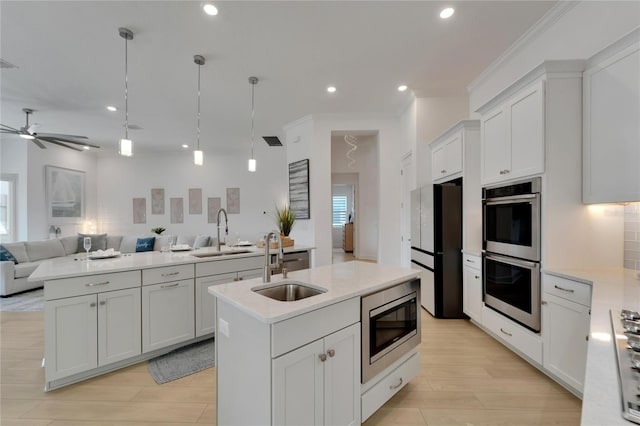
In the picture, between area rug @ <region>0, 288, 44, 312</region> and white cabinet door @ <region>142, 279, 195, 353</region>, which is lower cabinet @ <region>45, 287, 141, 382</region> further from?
area rug @ <region>0, 288, 44, 312</region>

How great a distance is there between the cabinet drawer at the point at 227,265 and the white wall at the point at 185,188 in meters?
4.06

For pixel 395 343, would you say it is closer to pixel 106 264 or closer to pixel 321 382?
pixel 321 382

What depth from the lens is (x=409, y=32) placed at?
2.57 meters

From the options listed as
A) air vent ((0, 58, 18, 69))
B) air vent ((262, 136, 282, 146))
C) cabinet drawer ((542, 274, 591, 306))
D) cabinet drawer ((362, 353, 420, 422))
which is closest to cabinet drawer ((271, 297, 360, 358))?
cabinet drawer ((362, 353, 420, 422))

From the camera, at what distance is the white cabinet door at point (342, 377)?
1.35 meters

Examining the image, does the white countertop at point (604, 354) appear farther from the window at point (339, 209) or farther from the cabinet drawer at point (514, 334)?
the window at point (339, 209)

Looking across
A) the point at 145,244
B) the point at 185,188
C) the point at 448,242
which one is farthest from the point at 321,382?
the point at 185,188

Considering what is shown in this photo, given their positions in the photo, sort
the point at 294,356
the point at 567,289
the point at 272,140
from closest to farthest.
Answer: the point at 294,356
the point at 567,289
the point at 272,140

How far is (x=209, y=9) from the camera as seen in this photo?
7.27ft

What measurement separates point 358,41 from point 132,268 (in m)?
3.07

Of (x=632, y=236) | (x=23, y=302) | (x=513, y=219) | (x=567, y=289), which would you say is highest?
(x=513, y=219)

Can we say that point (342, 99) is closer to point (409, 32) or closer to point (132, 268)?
point (409, 32)

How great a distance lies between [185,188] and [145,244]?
1.84 metres

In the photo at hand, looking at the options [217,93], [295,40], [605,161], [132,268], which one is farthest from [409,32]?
[132,268]
